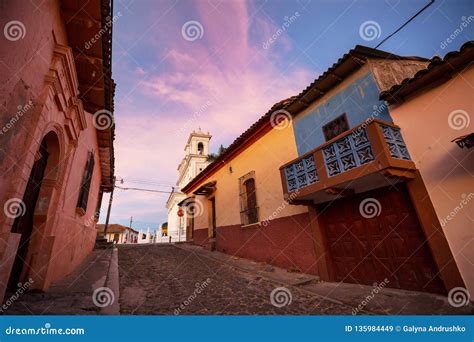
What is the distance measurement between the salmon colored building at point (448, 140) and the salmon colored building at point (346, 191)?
0.52ft

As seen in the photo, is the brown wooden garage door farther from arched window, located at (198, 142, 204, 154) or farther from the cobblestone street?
arched window, located at (198, 142, 204, 154)

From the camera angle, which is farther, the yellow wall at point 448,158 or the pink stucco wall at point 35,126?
the yellow wall at point 448,158

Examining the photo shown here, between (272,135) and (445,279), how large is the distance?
20.8 ft

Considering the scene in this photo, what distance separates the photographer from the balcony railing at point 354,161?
4434mm

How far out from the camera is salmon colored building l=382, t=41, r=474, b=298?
3916mm

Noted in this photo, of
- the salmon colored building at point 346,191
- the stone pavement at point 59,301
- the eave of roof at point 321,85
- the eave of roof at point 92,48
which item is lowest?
the stone pavement at point 59,301

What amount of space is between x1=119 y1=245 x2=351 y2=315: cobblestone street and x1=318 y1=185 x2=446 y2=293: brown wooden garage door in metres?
1.66

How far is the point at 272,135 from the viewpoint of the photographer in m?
8.80

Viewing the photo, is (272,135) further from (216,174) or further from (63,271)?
(63,271)

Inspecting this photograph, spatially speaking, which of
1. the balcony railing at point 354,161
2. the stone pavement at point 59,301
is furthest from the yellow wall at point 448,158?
the stone pavement at point 59,301

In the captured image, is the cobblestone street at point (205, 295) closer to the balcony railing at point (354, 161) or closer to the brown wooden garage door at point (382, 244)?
the brown wooden garage door at point (382, 244)

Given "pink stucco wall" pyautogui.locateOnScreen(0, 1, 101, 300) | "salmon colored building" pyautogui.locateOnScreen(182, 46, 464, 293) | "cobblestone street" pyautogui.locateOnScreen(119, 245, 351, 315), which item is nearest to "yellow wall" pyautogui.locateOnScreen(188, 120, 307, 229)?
"salmon colored building" pyautogui.locateOnScreen(182, 46, 464, 293)

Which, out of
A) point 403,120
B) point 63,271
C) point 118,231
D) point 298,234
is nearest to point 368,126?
point 403,120

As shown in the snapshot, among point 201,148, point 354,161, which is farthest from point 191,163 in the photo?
point 354,161
